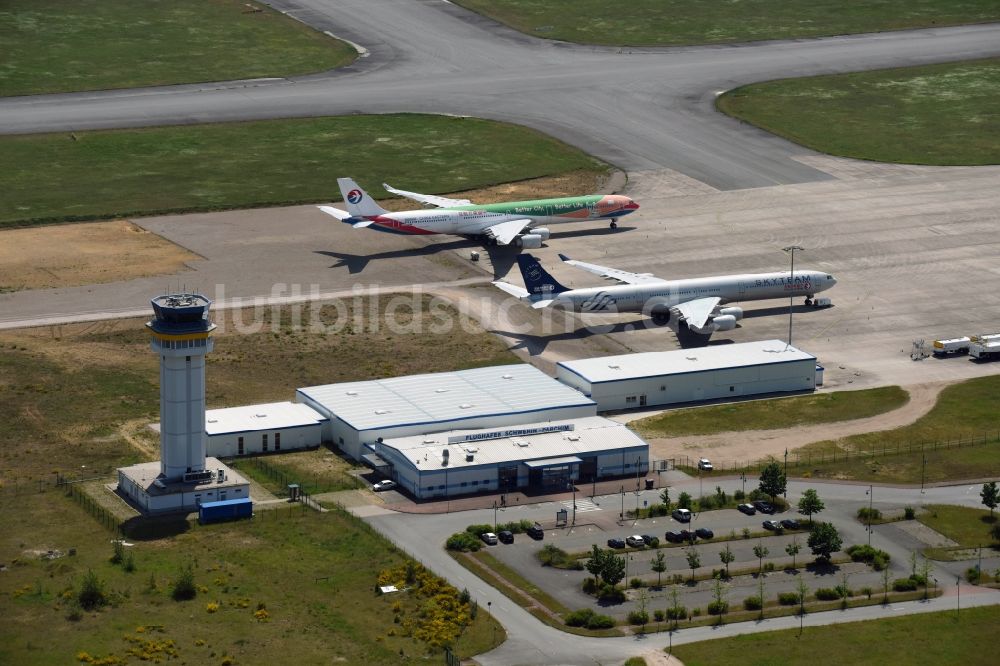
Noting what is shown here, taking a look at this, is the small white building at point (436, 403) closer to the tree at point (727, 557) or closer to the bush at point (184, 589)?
the tree at point (727, 557)

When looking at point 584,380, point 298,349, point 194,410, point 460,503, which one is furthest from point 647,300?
point 194,410

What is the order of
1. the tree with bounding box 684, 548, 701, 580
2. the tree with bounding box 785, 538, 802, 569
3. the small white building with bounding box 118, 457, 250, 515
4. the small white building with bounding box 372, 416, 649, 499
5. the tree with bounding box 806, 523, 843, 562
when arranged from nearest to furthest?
the tree with bounding box 684, 548, 701, 580, the tree with bounding box 785, 538, 802, 569, the tree with bounding box 806, 523, 843, 562, the small white building with bounding box 118, 457, 250, 515, the small white building with bounding box 372, 416, 649, 499

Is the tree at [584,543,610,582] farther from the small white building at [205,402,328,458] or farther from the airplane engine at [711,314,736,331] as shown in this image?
the airplane engine at [711,314,736,331]

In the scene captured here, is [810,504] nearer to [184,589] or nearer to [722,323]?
[722,323]

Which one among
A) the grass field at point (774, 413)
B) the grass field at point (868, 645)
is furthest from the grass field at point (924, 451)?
the grass field at point (868, 645)

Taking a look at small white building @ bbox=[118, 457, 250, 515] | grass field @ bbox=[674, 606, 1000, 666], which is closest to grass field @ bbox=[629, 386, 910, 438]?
small white building @ bbox=[118, 457, 250, 515]

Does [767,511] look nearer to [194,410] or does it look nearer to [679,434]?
[679,434]
